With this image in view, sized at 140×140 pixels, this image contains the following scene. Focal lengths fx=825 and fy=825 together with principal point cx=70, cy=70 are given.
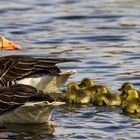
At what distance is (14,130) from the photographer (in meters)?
9.96

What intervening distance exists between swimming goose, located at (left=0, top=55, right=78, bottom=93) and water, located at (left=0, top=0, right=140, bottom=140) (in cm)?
89

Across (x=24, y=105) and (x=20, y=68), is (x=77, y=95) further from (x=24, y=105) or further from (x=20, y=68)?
(x=24, y=105)

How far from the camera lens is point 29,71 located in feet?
38.6

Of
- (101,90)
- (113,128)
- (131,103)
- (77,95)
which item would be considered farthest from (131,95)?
(113,128)

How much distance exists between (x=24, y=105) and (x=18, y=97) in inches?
7.5

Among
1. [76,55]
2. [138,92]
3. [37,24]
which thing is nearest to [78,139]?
[138,92]

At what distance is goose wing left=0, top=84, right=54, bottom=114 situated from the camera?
32.2 feet

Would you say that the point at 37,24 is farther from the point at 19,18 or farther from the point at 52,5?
the point at 52,5

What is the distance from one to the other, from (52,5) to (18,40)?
4.06 meters

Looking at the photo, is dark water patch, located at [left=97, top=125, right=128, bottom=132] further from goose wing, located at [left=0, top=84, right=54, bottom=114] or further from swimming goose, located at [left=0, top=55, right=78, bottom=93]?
swimming goose, located at [left=0, top=55, right=78, bottom=93]

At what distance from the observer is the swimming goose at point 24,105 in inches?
384

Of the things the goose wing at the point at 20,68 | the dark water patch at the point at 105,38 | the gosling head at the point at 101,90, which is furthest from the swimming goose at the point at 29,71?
the dark water patch at the point at 105,38

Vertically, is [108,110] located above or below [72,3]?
below

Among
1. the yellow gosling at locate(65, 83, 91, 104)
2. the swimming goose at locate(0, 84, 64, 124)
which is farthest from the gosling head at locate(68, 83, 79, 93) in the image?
the swimming goose at locate(0, 84, 64, 124)
